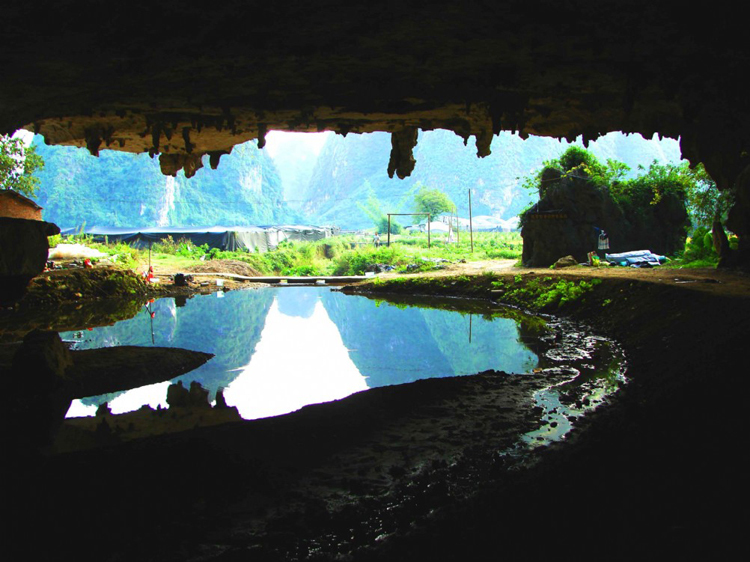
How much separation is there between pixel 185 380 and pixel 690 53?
29.1 ft

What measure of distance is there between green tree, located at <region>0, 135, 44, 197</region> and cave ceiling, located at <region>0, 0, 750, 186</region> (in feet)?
56.9

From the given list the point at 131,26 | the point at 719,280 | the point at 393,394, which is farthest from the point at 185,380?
the point at 719,280

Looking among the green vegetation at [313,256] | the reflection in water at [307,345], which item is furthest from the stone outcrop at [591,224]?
the reflection in water at [307,345]

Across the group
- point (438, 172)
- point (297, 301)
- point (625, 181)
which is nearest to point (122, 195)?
point (438, 172)

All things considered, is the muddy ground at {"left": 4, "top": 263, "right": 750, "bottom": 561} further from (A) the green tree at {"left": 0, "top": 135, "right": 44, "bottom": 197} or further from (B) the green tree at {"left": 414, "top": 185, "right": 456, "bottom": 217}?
(B) the green tree at {"left": 414, "top": 185, "right": 456, "bottom": 217}

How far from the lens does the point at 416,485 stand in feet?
15.7

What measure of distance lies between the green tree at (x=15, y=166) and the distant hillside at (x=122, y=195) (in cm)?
4525

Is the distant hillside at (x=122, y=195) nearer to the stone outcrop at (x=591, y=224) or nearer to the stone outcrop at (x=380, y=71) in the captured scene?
the stone outcrop at (x=591, y=224)

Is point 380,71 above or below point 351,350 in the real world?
above

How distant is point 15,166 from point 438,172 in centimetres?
8736

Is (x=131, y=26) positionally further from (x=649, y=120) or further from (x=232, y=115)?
(x=649, y=120)

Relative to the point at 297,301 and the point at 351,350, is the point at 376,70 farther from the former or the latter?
the point at 297,301

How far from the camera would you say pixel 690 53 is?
7020 millimetres

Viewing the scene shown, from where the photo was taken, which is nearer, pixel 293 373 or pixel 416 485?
pixel 416 485
